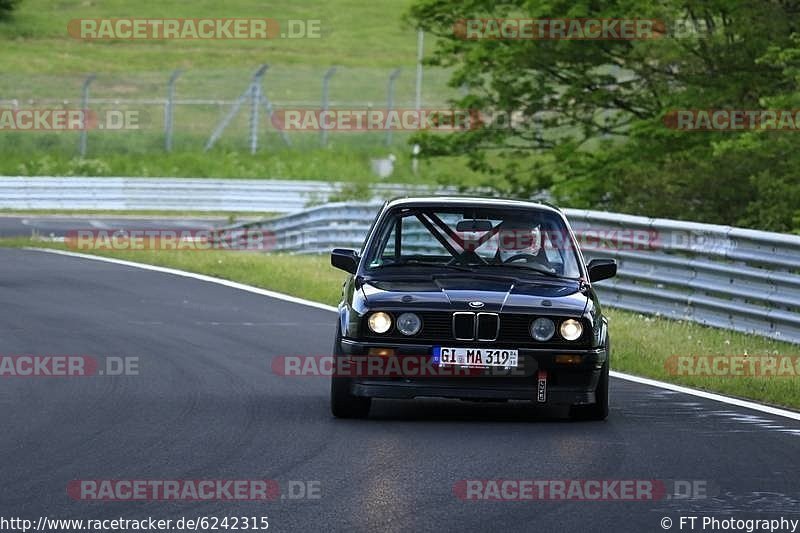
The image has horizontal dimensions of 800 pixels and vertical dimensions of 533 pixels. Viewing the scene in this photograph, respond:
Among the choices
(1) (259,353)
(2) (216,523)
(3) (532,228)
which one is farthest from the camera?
(1) (259,353)

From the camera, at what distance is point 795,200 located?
881 inches

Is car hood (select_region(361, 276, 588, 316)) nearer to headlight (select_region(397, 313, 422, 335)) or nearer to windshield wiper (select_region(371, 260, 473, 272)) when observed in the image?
headlight (select_region(397, 313, 422, 335))

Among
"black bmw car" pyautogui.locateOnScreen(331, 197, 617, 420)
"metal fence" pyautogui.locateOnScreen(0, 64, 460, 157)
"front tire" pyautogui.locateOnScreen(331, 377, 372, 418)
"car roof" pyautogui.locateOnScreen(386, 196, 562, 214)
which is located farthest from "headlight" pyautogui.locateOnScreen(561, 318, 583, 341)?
"metal fence" pyautogui.locateOnScreen(0, 64, 460, 157)

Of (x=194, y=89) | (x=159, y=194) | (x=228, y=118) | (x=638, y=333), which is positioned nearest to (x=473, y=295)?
(x=638, y=333)

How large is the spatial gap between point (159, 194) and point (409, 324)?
1384 inches

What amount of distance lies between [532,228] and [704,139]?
15.5 meters

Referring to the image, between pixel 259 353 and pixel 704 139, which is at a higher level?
pixel 704 139

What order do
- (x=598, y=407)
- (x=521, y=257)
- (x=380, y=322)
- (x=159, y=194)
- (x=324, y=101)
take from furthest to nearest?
(x=324, y=101) → (x=159, y=194) → (x=521, y=257) → (x=598, y=407) → (x=380, y=322)

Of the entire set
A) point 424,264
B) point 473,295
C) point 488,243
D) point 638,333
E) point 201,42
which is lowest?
point 638,333

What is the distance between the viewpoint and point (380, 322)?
10.8m

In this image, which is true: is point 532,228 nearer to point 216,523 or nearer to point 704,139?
point 216,523

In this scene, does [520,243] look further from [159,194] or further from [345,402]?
[159,194]

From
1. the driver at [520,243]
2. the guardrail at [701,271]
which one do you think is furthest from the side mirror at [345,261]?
the guardrail at [701,271]

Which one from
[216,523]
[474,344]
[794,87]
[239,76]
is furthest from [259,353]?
[239,76]
